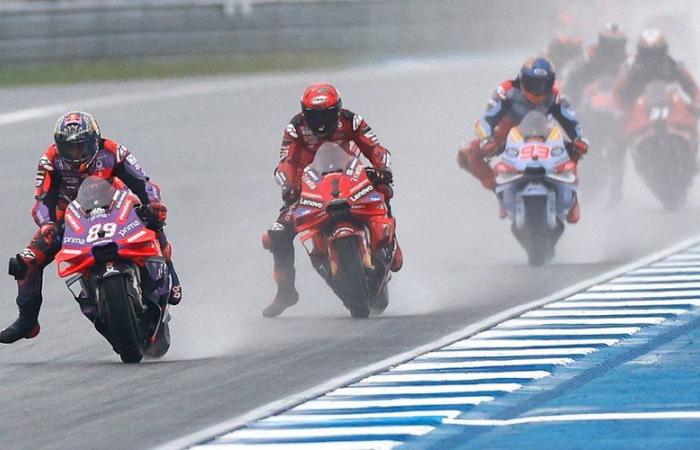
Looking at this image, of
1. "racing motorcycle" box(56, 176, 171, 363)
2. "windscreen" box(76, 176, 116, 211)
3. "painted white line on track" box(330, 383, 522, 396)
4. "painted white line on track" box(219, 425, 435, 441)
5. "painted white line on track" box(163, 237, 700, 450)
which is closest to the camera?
"painted white line on track" box(219, 425, 435, 441)

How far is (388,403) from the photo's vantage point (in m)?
9.83

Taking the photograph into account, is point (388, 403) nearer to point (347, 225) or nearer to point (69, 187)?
point (69, 187)

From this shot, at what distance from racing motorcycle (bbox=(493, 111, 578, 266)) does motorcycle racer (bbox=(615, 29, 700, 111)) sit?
5.17 m

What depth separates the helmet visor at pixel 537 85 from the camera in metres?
17.4

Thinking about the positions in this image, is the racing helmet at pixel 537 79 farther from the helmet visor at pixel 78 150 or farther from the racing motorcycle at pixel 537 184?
the helmet visor at pixel 78 150

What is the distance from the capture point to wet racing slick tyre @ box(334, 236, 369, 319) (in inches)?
520

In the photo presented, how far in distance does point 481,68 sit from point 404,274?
18567 millimetres

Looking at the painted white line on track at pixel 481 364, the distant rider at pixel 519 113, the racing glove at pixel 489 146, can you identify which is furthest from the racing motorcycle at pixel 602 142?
the painted white line on track at pixel 481 364

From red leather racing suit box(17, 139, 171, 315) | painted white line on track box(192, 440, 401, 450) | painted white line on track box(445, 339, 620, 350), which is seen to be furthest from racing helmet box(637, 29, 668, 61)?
painted white line on track box(192, 440, 401, 450)

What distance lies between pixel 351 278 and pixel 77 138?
2.51m

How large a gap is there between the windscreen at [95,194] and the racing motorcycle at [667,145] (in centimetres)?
1108

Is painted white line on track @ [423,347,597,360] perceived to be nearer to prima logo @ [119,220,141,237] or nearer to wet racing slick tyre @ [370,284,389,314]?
prima logo @ [119,220,141,237]

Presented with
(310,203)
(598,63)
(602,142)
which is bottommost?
(310,203)

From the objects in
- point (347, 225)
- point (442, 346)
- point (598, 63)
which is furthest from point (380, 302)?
point (598, 63)
